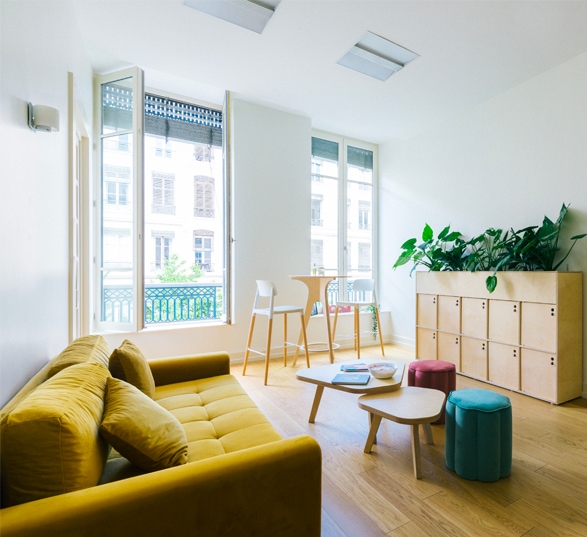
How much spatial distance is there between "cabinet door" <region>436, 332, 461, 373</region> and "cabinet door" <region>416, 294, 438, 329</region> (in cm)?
16

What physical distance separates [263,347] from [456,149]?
3.46 meters

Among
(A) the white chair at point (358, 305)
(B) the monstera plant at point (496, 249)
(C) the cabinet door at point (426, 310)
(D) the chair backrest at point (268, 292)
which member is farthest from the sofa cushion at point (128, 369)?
(C) the cabinet door at point (426, 310)

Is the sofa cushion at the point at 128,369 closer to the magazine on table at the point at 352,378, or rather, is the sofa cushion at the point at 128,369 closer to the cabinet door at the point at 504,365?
the magazine on table at the point at 352,378

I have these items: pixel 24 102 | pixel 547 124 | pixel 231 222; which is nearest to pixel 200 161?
pixel 231 222

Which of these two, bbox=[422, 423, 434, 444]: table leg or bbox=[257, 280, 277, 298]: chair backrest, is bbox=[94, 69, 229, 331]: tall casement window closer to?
bbox=[257, 280, 277, 298]: chair backrest

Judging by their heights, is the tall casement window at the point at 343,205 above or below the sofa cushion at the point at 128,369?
above

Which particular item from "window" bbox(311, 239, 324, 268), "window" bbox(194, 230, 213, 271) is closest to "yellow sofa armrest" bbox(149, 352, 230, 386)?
"window" bbox(311, 239, 324, 268)

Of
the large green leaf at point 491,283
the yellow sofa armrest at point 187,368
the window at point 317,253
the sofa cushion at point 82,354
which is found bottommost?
the yellow sofa armrest at point 187,368

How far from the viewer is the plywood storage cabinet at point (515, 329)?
2.93 metres

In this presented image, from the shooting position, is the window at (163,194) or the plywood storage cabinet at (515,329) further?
the window at (163,194)

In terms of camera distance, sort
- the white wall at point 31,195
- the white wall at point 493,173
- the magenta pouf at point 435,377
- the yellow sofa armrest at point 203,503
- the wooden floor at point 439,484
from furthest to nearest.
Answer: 1. the white wall at point 493,173
2. the magenta pouf at point 435,377
3. the wooden floor at point 439,484
4. the white wall at point 31,195
5. the yellow sofa armrest at point 203,503

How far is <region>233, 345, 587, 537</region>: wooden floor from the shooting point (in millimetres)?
1496

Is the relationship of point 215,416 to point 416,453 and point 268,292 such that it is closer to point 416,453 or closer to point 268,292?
point 416,453

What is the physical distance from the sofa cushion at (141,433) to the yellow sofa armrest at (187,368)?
3.27 feet
